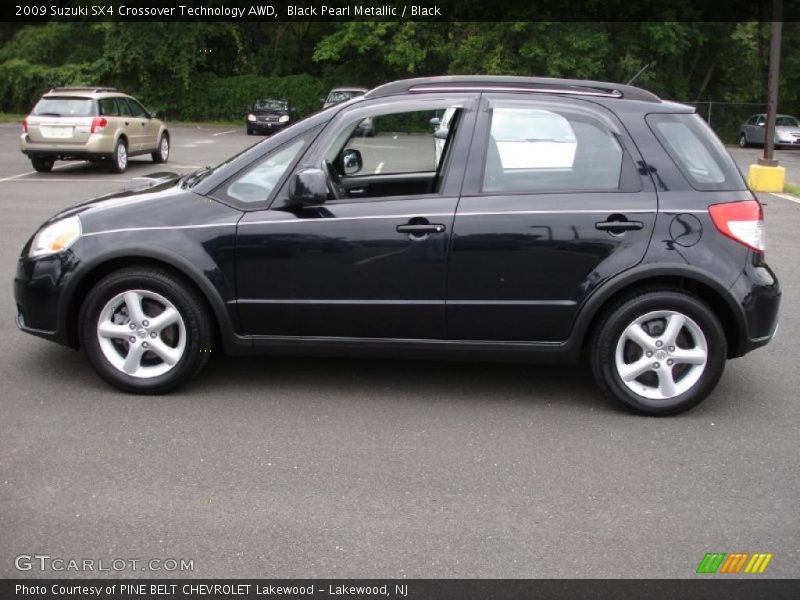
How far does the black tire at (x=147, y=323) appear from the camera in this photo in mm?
4781

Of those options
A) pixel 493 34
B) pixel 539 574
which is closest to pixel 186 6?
pixel 493 34

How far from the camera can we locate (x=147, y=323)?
15.8 feet

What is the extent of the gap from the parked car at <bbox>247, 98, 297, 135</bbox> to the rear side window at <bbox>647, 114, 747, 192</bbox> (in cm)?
3187

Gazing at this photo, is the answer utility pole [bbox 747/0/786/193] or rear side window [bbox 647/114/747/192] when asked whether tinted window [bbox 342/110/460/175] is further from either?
utility pole [bbox 747/0/786/193]

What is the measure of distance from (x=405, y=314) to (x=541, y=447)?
1009 mm

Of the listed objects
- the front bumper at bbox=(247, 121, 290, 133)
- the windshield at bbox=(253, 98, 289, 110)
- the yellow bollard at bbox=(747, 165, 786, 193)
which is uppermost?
the windshield at bbox=(253, 98, 289, 110)

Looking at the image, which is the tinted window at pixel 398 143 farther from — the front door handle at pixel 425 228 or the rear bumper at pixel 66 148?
the rear bumper at pixel 66 148

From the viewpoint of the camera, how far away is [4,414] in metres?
4.62

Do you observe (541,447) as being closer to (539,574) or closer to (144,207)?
(539,574)

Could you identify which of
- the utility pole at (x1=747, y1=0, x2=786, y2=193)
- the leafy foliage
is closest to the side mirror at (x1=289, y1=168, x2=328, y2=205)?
the utility pole at (x1=747, y1=0, x2=786, y2=193)

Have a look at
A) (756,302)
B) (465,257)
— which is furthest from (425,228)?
(756,302)

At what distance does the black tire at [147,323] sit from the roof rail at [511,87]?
1.52 m

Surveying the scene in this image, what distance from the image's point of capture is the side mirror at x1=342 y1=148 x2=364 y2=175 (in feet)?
18.4

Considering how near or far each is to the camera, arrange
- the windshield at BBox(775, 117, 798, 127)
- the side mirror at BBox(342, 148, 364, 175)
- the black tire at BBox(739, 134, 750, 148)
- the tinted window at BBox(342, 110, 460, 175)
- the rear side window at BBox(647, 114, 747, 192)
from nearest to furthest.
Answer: the rear side window at BBox(647, 114, 747, 192)
the tinted window at BBox(342, 110, 460, 175)
the side mirror at BBox(342, 148, 364, 175)
the windshield at BBox(775, 117, 798, 127)
the black tire at BBox(739, 134, 750, 148)
